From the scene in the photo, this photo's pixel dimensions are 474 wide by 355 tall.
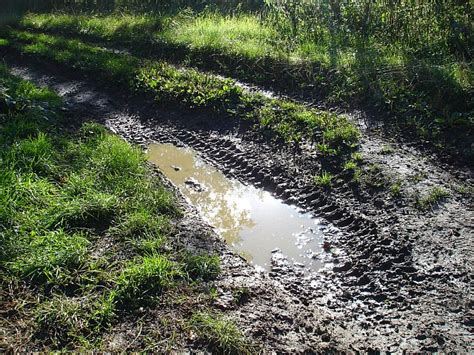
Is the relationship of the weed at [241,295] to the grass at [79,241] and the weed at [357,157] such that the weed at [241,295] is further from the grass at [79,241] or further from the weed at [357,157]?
the weed at [357,157]

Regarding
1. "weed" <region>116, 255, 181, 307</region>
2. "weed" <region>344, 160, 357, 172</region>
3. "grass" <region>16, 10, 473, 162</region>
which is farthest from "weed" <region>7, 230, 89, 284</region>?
"grass" <region>16, 10, 473, 162</region>

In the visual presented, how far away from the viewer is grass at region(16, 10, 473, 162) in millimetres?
6680

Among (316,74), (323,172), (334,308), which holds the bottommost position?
(334,308)

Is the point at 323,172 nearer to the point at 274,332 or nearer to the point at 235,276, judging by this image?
the point at 235,276

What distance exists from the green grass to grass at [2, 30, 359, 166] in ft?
10.2

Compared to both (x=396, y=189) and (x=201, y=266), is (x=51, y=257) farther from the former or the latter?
(x=396, y=189)

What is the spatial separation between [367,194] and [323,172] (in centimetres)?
71

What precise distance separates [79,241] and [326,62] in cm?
544

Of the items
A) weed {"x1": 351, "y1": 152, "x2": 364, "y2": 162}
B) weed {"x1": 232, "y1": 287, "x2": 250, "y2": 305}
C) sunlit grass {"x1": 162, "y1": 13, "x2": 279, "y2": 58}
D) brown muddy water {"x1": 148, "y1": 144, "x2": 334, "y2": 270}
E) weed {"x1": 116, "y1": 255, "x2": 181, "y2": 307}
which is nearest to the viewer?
weed {"x1": 116, "y1": 255, "x2": 181, "y2": 307}

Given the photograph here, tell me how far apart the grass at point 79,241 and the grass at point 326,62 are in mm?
3279

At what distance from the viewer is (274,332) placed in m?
3.93

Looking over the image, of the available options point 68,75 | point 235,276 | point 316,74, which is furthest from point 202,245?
point 68,75

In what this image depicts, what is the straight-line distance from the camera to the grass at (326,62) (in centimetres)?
668

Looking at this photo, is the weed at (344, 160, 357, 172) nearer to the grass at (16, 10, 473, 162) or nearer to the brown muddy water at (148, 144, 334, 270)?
the brown muddy water at (148, 144, 334, 270)
